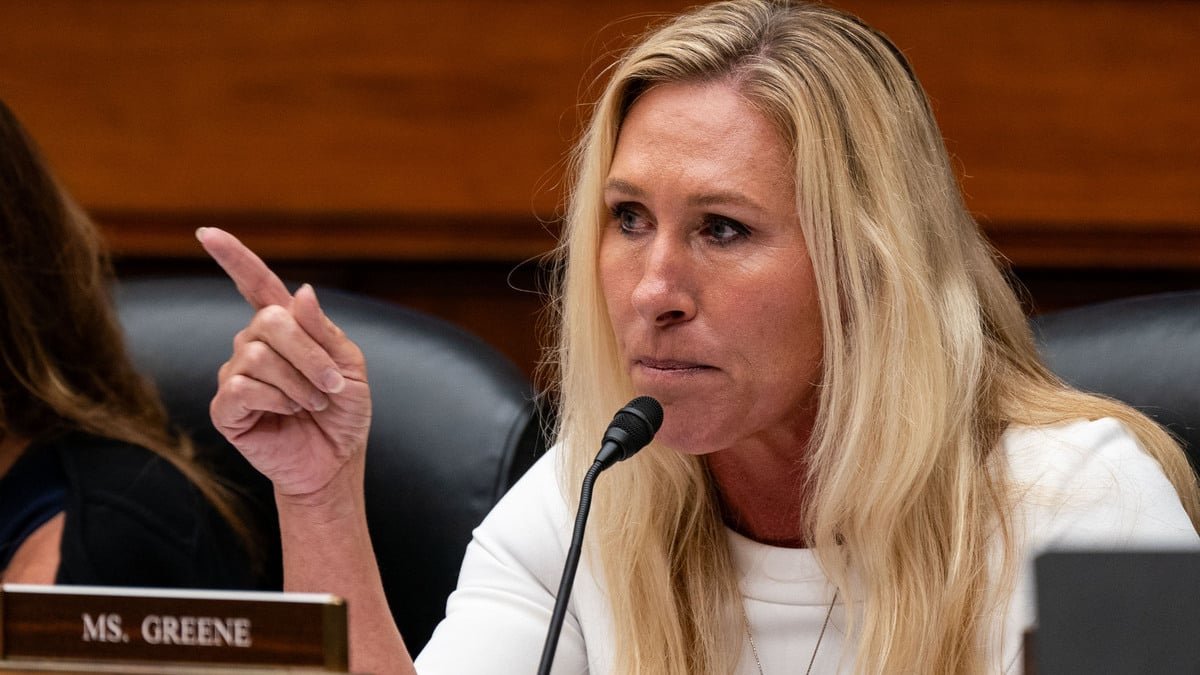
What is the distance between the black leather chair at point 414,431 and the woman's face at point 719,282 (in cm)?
40

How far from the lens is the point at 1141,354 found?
4.44 feet

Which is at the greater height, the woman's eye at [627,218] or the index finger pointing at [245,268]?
the woman's eye at [627,218]

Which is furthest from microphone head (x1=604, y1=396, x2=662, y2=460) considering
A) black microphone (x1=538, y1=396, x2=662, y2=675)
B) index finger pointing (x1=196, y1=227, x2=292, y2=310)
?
index finger pointing (x1=196, y1=227, x2=292, y2=310)

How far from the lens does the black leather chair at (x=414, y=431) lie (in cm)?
149

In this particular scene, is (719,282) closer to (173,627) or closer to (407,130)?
(173,627)

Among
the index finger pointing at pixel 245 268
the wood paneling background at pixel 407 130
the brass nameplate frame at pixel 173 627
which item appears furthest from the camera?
the wood paneling background at pixel 407 130

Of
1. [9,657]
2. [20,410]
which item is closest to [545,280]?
[20,410]

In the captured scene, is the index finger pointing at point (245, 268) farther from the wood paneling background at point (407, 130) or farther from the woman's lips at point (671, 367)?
the wood paneling background at point (407, 130)

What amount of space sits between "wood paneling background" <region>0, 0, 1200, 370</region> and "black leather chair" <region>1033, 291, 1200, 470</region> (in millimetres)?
540

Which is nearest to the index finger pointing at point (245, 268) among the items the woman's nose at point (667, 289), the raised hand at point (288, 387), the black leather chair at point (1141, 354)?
the raised hand at point (288, 387)

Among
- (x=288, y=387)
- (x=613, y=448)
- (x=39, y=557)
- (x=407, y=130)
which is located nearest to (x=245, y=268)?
(x=288, y=387)

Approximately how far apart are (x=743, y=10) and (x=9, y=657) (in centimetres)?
73

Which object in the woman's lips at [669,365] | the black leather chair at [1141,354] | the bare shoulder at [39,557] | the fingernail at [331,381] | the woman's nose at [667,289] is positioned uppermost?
the woman's nose at [667,289]

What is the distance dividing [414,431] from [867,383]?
58cm
